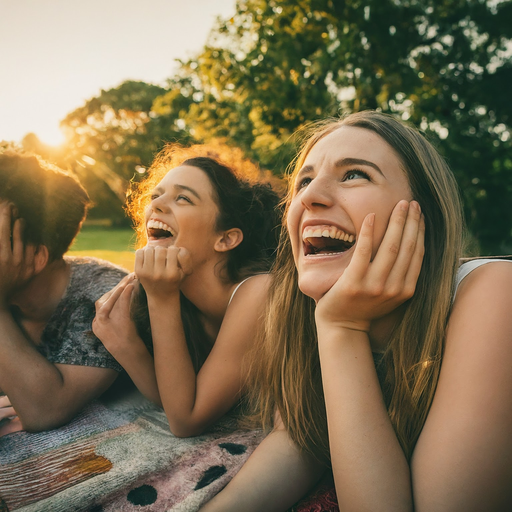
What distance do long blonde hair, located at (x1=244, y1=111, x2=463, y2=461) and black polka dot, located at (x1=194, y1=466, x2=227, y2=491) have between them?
323 millimetres

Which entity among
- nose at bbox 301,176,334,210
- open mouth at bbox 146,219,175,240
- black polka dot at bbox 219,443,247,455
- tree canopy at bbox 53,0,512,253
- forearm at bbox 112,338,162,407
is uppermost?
tree canopy at bbox 53,0,512,253

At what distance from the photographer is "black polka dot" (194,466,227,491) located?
191 centimetres

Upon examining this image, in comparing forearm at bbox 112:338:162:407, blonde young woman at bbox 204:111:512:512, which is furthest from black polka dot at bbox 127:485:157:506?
forearm at bbox 112:338:162:407

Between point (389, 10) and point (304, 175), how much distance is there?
836 centimetres

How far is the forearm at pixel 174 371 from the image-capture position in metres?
2.25

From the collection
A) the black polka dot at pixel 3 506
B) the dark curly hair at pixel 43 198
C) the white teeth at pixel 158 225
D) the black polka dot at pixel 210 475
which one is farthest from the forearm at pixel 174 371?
the dark curly hair at pixel 43 198

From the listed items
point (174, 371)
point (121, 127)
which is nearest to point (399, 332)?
point (174, 371)

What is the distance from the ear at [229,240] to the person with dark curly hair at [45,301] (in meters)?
0.78

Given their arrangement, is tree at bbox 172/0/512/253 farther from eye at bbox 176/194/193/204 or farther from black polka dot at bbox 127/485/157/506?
black polka dot at bbox 127/485/157/506

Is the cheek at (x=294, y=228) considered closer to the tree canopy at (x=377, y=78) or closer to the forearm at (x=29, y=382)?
the forearm at (x=29, y=382)

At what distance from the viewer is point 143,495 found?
1.88 meters

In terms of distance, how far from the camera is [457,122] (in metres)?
9.80

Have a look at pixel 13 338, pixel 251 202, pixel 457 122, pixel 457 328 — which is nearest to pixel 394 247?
pixel 457 328

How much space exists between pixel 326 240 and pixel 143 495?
1402 millimetres
